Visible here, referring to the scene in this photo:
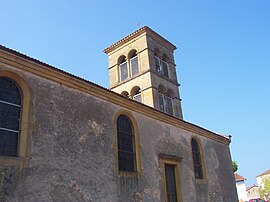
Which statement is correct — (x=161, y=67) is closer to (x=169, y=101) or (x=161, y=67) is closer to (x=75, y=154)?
(x=169, y=101)

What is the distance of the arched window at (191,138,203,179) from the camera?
13.7m

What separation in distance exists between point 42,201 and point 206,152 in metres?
10.1

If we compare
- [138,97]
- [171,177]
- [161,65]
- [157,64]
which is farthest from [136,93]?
[171,177]

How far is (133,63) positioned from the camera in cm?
1919

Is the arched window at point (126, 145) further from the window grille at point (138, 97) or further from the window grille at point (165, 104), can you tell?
the window grille at point (138, 97)

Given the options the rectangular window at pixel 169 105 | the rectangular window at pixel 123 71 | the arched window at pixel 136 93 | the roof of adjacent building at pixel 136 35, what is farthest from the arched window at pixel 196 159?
the roof of adjacent building at pixel 136 35

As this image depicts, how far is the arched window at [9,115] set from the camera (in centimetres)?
677

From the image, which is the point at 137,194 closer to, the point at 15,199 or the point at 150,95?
the point at 15,199

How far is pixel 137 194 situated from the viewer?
9.72 metres

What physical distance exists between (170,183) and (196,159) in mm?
2846

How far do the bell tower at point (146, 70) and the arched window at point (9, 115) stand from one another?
1021 centimetres

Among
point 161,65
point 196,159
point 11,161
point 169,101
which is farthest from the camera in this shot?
point 161,65

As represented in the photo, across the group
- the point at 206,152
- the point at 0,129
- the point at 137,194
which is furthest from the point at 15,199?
the point at 206,152

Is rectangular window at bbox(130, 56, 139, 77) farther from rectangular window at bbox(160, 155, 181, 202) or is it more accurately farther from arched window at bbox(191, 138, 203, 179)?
rectangular window at bbox(160, 155, 181, 202)
